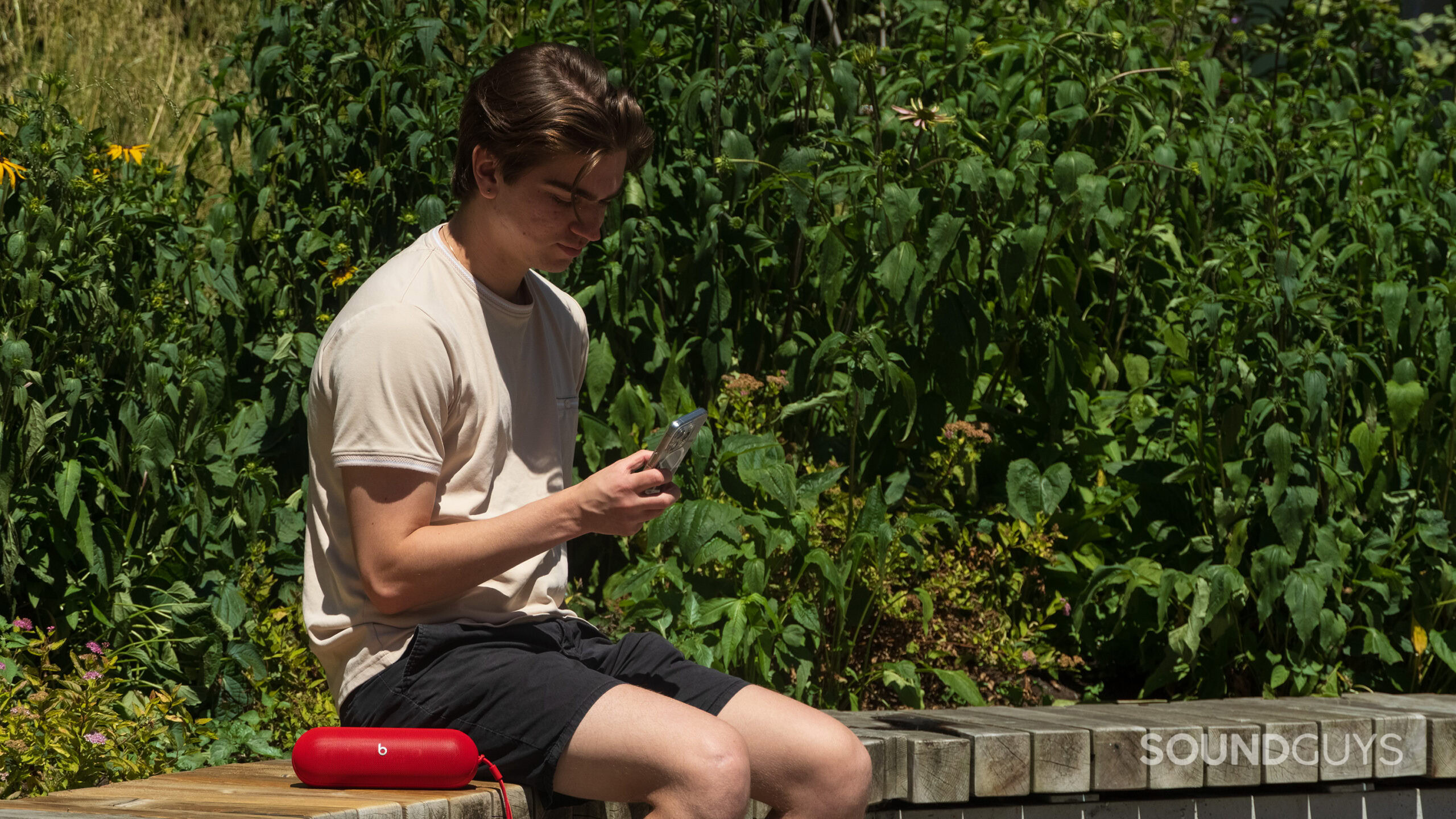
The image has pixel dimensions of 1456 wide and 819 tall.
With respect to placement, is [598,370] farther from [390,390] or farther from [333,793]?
[333,793]

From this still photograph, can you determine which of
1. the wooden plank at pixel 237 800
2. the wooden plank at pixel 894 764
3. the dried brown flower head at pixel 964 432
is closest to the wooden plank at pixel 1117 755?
the wooden plank at pixel 894 764

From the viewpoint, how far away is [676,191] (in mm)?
3379

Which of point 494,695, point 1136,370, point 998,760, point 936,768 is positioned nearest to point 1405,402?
point 1136,370

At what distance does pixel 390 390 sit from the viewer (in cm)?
189

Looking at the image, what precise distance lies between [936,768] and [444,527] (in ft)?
3.95

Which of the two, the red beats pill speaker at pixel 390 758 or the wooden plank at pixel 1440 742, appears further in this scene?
the wooden plank at pixel 1440 742

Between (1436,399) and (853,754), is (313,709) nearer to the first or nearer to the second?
(853,754)

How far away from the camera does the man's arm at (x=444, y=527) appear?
1898 mm

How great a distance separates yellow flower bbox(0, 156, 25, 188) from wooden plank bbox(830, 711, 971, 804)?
2.16 m

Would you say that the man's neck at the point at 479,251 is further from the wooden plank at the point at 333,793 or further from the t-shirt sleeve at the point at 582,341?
the wooden plank at the point at 333,793

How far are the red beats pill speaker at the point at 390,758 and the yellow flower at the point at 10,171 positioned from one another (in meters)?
1.70

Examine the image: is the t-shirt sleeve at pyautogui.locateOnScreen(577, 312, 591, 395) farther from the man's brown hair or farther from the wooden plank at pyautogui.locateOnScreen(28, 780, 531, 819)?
the wooden plank at pyautogui.locateOnScreen(28, 780, 531, 819)

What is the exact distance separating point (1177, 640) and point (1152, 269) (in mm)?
1125

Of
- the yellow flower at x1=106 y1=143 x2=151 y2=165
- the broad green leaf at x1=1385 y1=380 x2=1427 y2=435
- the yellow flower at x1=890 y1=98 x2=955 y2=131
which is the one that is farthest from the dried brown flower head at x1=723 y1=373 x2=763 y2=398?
the yellow flower at x1=106 y1=143 x2=151 y2=165
